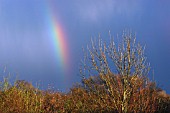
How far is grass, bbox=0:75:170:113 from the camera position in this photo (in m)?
15.3

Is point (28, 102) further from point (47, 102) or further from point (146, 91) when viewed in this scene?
point (146, 91)

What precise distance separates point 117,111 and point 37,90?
4983mm

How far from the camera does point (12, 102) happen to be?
16.9m

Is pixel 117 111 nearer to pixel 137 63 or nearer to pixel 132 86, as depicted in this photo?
pixel 132 86

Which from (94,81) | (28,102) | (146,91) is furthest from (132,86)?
(28,102)

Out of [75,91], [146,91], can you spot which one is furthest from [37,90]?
[146,91]

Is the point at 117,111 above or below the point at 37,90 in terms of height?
below

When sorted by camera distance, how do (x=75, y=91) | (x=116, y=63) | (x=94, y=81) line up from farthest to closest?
(x=75, y=91) < (x=94, y=81) < (x=116, y=63)

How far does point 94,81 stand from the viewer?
1650 cm

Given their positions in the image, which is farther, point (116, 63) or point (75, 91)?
point (75, 91)

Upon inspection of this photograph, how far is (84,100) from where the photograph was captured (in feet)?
59.2

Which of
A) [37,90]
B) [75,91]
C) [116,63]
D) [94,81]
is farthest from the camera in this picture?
[75,91]

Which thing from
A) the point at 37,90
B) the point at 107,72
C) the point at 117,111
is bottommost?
the point at 117,111

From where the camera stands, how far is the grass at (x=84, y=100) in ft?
50.2
